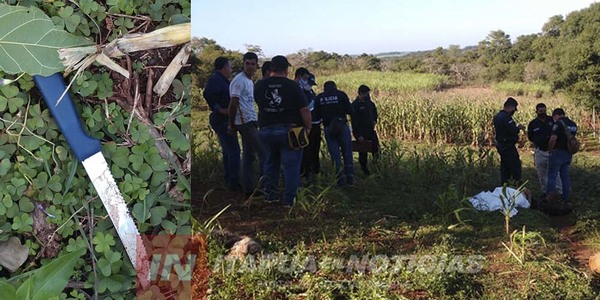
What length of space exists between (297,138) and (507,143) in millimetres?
792

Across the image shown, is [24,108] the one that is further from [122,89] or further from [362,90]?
[362,90]

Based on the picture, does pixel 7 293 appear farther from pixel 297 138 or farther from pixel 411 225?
pixel 411 225

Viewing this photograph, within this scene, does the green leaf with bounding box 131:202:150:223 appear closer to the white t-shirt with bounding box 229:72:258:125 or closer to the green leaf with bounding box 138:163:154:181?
A: the green leaf with bounding box 138:163:154:181

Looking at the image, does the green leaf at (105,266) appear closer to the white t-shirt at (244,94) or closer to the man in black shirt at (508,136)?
the white t-shirt at (244,94)

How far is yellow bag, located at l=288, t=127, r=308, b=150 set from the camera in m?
2.14

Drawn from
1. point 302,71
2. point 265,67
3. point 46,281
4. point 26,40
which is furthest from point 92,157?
point 26,40

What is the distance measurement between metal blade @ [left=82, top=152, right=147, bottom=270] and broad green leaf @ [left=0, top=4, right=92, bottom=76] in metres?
1.49

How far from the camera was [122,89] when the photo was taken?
2.38 m

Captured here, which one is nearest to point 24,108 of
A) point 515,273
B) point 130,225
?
point 130,225

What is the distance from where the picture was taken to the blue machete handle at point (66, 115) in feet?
7.22

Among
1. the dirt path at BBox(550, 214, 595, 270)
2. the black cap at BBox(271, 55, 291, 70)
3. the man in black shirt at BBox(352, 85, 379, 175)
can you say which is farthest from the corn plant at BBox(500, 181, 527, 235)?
the black cap at BBox(271, 55, 291, 70)

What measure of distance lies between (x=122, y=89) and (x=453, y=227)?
60.0 inches

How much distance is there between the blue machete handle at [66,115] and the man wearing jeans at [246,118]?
0.64 metres

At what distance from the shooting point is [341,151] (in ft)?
7.06
